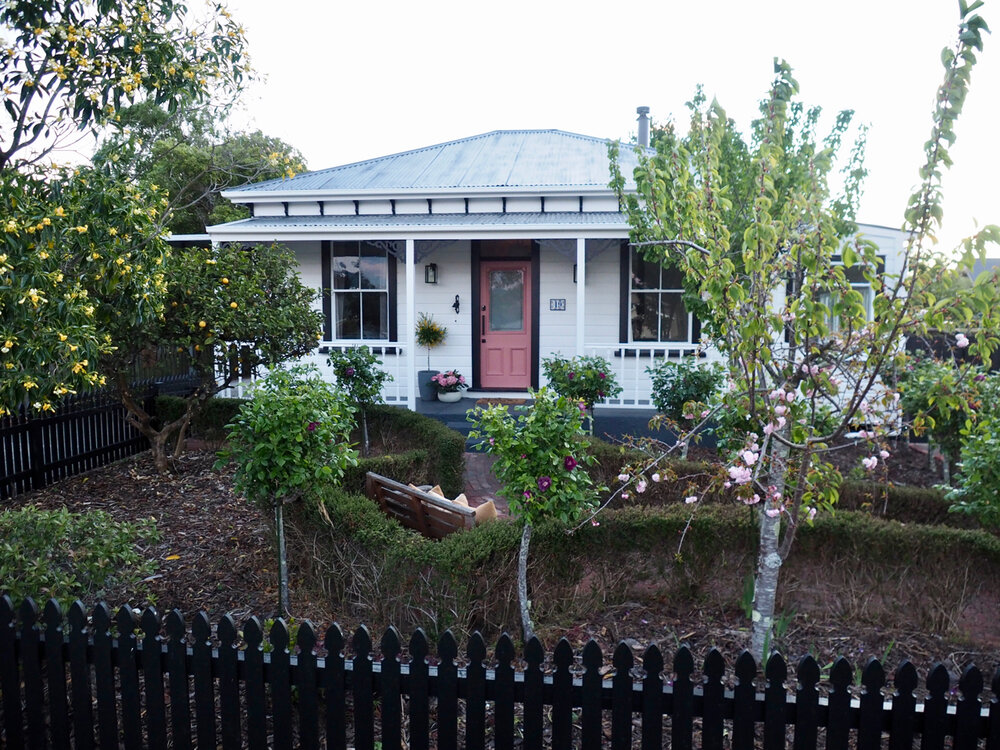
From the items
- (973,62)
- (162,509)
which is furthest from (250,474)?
(973,62)

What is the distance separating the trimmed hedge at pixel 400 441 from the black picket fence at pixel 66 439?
79cm

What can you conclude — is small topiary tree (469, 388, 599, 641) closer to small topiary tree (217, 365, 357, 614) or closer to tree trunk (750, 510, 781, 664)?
tree trunk (750, 510, 781, 664)

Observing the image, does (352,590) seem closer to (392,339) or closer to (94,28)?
(94,28)

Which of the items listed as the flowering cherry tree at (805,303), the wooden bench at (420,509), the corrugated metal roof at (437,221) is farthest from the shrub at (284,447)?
the corrugated metal roof at (437,221)

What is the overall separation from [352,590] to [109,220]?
2.95 m

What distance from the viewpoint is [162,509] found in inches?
303

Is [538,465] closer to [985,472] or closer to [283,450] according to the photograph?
[283,450]

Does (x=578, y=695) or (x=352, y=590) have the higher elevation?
(x=578, y=695)

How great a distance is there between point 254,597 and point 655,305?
30.3 feet

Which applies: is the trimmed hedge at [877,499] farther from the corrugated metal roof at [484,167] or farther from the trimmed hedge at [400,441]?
the corrugated metal roof at [484,167]

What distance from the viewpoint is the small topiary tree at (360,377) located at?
33.6ft

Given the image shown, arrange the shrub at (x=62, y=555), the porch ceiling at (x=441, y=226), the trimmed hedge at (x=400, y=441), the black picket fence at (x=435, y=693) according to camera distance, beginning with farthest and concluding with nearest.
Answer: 1. the porch ceiling at (x=441, y=226)
2. the trimmed hedge at (x=400, y=441)
3. the shrub at (x=62, y=555)
4. the black picket fence at (x=435, y=693)

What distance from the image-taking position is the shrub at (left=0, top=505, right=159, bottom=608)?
12.7 feet

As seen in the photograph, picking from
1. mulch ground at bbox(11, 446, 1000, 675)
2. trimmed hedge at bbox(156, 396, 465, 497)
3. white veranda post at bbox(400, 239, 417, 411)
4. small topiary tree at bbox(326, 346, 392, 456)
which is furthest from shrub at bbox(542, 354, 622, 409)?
mulch ground at bbox(11, 446, 1000, 675)
